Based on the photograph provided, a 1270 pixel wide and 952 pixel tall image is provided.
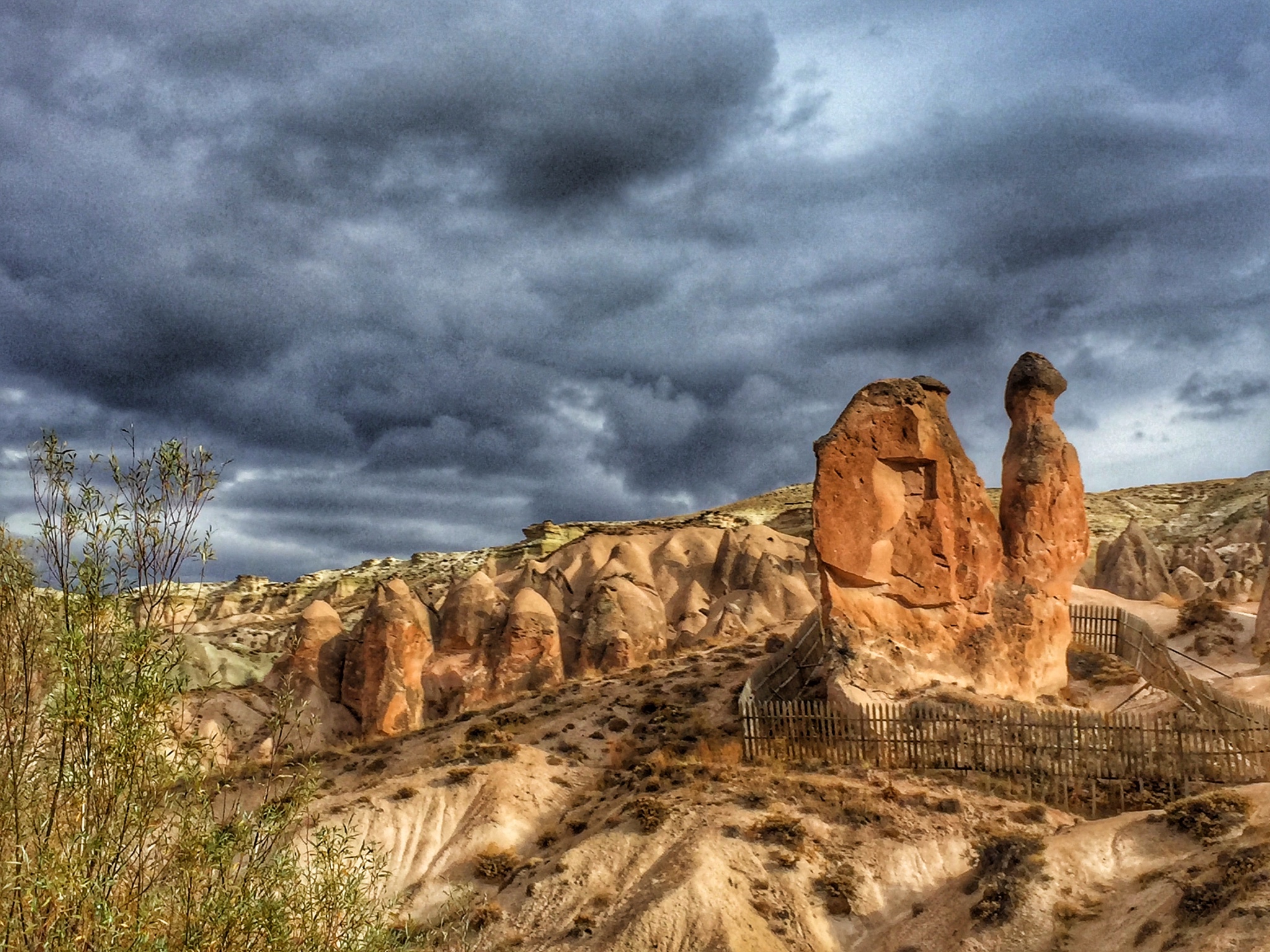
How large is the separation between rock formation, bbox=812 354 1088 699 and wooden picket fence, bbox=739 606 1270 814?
5.09ft

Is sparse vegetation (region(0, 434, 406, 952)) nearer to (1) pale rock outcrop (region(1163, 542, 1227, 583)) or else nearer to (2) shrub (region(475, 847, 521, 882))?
(2) shrub (region(475, 847, 521, 882))

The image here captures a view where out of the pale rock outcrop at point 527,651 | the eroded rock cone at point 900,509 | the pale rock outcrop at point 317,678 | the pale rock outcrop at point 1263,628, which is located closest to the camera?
the eroded rock cone at point 900,509

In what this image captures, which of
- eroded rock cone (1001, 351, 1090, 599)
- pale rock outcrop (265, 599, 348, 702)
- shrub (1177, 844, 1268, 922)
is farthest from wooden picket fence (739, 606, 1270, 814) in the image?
pale rock outcrop (265, 599, 348, 702)

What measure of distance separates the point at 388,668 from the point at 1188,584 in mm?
30749

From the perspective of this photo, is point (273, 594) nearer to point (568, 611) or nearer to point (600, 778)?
point (568, 611)

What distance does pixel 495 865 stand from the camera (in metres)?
19.0

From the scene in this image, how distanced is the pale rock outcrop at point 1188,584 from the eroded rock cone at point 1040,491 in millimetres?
19240

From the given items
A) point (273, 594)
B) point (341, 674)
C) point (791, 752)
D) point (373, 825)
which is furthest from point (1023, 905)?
point (273, 594)

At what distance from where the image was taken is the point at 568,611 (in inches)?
1845

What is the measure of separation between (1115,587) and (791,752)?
2839cm

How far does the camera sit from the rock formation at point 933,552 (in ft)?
71.8

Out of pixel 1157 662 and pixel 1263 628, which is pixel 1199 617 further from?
pixel 1157 662

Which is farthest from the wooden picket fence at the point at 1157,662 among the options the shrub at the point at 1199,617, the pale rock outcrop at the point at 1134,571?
the pale rock outcrop at the point at 1134,571

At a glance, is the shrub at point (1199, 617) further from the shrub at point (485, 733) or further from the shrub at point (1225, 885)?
the shrub at point (485, 733)
